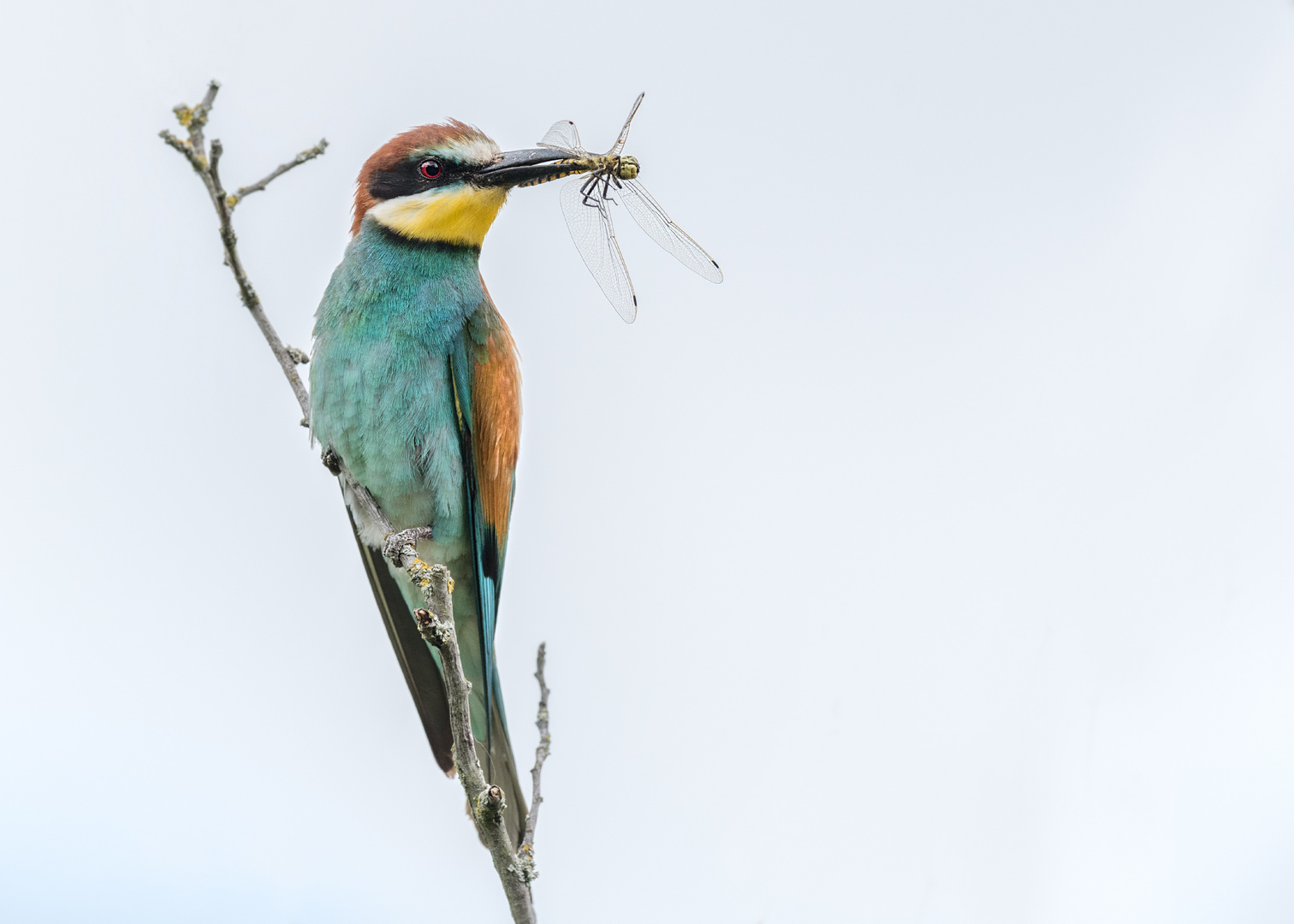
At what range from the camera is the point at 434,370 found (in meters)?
3.01

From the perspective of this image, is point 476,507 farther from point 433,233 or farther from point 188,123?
point 188,123

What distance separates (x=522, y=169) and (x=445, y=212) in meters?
0.26

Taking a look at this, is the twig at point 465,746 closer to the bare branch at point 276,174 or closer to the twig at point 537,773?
the twig at point 537,773

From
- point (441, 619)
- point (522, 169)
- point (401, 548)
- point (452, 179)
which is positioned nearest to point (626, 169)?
point (522, 169)

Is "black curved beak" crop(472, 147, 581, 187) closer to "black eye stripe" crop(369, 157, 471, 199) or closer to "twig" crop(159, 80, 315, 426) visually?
"black eye stripe" crop(369, 157, 471, 199)

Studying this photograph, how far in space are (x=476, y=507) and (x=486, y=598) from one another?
0.28m

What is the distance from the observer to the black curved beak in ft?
9.98

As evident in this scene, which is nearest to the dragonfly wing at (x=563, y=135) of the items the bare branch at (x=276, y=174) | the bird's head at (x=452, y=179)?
the bird's head at (x=452, y=179)

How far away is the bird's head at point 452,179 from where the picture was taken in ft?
10.0

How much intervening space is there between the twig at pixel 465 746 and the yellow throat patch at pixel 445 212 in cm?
117

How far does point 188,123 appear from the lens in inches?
81.4

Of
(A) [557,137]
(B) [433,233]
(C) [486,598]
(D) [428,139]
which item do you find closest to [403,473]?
(C) [486,598]

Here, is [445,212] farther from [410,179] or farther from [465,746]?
[465,746]

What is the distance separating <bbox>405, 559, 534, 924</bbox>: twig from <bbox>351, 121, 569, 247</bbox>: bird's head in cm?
119
